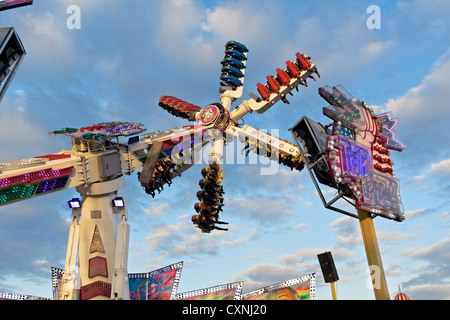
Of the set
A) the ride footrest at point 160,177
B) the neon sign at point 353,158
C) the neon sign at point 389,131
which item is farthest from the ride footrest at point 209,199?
the neon sign at point 389,131

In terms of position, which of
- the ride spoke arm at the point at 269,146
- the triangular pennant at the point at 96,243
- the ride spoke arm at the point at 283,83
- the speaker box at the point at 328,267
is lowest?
the speaker box at the point at 328,267

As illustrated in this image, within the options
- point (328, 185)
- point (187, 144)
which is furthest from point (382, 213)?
point (187, 144)

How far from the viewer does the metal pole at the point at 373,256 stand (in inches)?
795

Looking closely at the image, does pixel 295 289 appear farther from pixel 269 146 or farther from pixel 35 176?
pixel 35 176

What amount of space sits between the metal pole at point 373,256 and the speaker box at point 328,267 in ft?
26.1

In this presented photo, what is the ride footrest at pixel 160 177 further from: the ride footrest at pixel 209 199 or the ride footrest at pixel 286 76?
the ride footrest at pixel 286 76

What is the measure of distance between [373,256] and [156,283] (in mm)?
13425

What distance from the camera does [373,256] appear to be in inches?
816

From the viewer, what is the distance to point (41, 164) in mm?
18172

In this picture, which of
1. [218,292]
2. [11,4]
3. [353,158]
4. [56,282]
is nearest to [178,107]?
[353,158]

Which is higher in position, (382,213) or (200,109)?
(200,109)

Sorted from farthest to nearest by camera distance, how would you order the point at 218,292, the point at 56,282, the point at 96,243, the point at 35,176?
the point at 56,282, the point at 218,292, the point at 96,243, the point at 35,176
